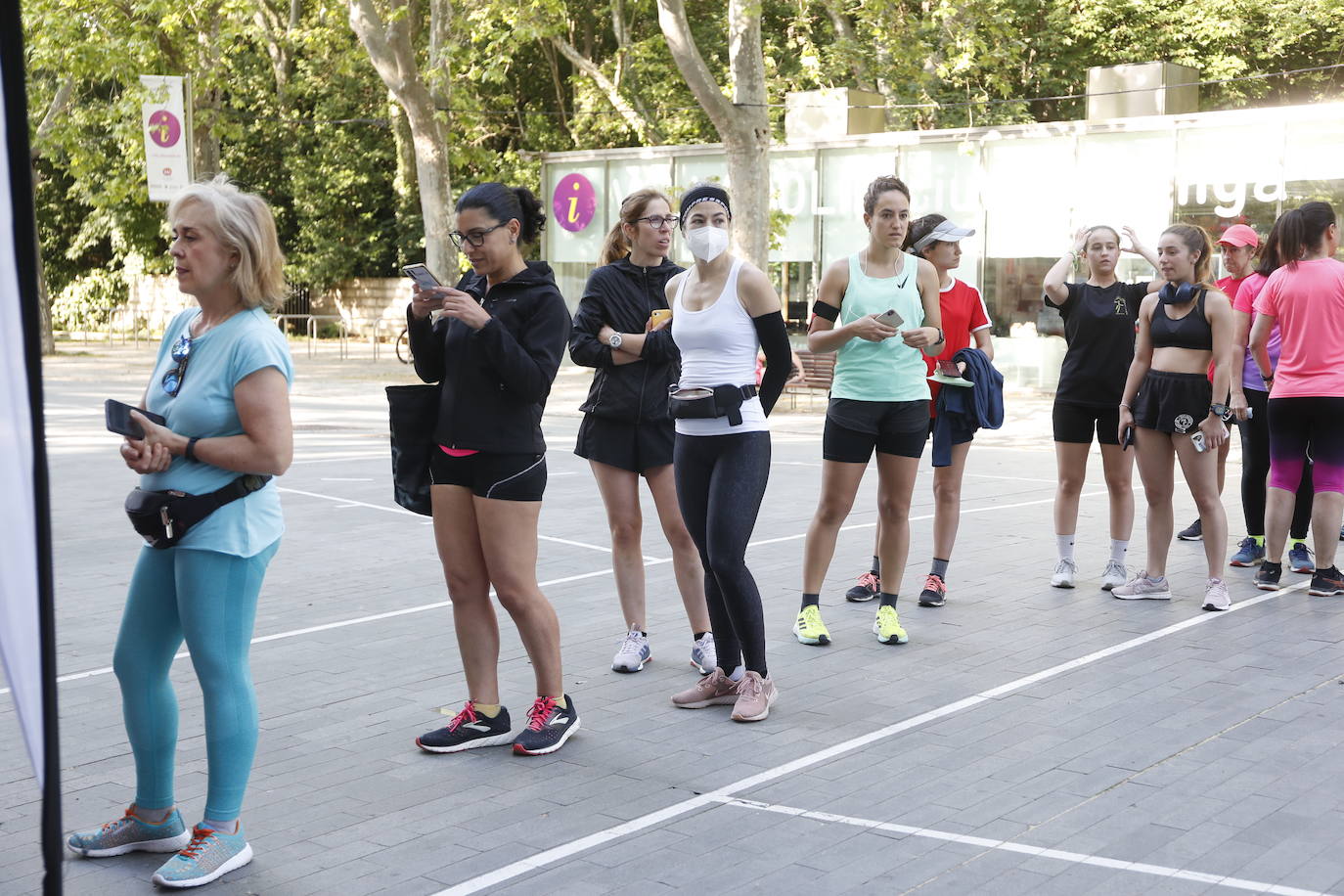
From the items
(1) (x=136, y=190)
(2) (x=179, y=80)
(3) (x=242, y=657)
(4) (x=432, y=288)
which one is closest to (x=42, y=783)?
(3) (x=242, y=657)

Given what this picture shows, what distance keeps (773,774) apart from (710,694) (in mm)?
879

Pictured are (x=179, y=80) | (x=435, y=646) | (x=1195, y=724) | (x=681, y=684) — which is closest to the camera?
(x=1195, y=724)

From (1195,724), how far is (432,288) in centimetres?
318

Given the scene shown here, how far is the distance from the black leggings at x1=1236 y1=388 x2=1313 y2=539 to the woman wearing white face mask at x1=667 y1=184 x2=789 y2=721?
15.8 feet

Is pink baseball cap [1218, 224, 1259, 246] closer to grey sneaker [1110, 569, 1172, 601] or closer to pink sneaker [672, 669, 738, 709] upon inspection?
grey sneaker [1110, 569, 1172, 601]

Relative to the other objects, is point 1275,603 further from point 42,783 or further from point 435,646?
point 42,783

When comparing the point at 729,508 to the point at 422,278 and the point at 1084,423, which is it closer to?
the point at 422,278

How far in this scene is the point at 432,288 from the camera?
458 cm

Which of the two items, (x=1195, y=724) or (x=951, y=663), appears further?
(x=951, y=663)

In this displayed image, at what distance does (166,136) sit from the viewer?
21656 millimetres

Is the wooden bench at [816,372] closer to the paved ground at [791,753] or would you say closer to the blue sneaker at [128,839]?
the paved ground at [791,753]

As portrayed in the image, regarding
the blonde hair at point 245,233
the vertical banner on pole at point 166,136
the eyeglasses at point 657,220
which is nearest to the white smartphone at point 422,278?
the blonde hair at point 245,233

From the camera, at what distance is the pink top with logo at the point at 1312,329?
7.67m

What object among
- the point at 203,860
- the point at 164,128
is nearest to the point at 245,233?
the point at 203,860
